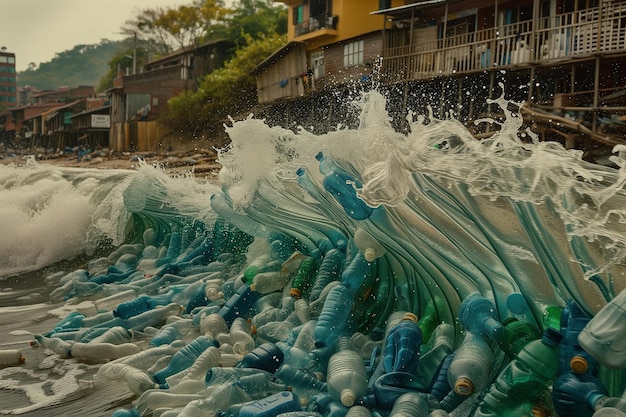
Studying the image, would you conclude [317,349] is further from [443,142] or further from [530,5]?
[530,5]

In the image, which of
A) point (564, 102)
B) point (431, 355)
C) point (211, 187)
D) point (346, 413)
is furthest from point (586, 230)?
point (564, 102)

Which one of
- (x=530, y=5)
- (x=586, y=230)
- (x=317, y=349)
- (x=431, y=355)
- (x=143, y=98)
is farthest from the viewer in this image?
(x=143, y=98)

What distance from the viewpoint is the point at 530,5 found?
20484mm

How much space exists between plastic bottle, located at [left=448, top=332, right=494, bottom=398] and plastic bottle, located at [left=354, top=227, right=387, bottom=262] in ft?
5.17

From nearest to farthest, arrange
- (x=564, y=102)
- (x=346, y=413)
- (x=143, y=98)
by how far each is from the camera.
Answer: (x=346, y=413) < (x=564, y=102) < (x=143, y=98)

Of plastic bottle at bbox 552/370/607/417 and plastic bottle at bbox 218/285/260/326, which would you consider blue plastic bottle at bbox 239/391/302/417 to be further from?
plastic bottle at bbox 218/285/260/326

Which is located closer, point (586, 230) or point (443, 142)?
point (586, 230)

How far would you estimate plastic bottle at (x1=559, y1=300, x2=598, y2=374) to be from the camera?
3.44 metres

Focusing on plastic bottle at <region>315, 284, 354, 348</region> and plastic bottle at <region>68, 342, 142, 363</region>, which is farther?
plastic bottle at <region>68, 342, 142, 363</region>

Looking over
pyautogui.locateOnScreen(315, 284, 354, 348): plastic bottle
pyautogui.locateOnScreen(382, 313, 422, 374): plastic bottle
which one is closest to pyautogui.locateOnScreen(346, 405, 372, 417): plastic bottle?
pyautogui.locateOnScreen(382, 313, 422, 374): plastic bottle

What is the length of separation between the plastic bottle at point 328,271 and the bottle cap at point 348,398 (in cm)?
193

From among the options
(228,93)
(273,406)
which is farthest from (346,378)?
(228,93)

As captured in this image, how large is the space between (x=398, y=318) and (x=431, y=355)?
705 mm

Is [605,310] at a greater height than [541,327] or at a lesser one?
greater
